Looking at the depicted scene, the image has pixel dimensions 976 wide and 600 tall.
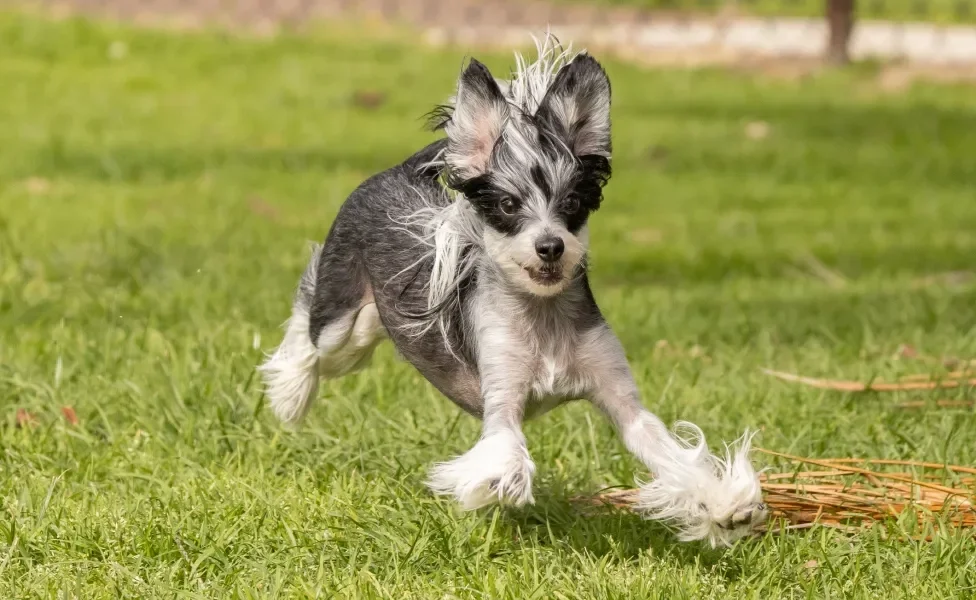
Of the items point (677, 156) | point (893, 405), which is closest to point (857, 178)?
point (677, 156)

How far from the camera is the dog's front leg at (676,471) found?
4445 mm

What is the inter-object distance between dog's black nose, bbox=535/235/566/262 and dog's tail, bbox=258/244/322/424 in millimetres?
1469

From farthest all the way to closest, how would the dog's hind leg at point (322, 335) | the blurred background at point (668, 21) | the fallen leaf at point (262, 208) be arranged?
the blurred background at point (668, 21) → the fallen leaf at point (262, 208) → the dog's hind leg at point (322, 335)

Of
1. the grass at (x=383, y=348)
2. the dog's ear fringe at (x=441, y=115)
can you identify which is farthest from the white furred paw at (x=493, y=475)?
the dog's ear fringe at (x=441, y=115)

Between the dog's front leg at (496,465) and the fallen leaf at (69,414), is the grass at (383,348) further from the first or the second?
the dog's front leg at (496,465)

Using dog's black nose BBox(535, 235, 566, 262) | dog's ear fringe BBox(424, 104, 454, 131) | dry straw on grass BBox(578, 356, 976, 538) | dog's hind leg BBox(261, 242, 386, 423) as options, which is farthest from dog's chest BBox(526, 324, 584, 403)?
dog's hind leg BBox(261, 242, 386, 423)

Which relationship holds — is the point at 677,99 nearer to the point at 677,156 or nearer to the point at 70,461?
the point at 677,156

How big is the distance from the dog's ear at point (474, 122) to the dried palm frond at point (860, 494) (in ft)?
3.86

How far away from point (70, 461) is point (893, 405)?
10.2 feet

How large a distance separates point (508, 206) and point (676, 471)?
35.2 inches

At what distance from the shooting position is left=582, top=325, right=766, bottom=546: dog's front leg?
4.45 meters

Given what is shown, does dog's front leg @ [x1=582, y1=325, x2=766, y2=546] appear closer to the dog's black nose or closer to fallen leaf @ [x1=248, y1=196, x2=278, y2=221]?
the dog's black nose

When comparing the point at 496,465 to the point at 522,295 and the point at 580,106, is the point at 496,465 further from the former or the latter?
the point at 580,106

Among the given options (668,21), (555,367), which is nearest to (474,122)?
(555,367)
